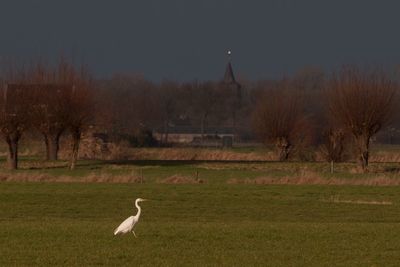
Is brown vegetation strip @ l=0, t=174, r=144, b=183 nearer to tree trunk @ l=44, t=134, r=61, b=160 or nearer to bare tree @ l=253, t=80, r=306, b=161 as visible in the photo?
tree trunk @ l=44, t=134, r=61, b=160

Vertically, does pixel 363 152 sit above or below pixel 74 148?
above

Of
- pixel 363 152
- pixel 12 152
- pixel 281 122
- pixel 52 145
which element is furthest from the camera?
pixel 281 122

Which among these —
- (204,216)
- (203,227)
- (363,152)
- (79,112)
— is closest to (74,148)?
(79,112)

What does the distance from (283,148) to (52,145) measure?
Result: 52.6 ft

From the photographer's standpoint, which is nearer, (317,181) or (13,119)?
(317,181)

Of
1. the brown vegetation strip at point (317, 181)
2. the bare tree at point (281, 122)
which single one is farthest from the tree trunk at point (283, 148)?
the brown vegetation strip at point (317, 181)

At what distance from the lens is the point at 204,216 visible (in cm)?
3036

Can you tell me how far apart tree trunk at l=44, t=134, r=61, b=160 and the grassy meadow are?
364 centimetres

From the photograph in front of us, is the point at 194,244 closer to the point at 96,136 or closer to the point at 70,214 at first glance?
the point at 70,214

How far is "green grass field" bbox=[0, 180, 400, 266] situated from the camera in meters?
18.0

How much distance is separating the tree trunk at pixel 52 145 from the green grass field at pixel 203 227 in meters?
23.6

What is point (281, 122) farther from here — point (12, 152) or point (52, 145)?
point (12, 152)

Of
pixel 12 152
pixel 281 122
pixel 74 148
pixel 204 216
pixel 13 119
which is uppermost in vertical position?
pixel 13 119

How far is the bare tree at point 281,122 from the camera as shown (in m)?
71.2
